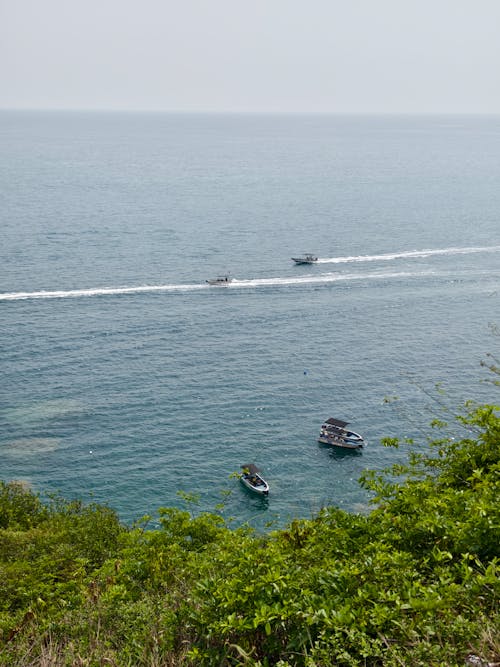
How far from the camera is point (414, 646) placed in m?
15.9

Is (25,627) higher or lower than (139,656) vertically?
lower

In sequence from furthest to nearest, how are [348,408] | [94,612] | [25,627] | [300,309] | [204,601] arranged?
1. [300,309]
2. [348,408]
3. [25,627]
4. [94,612]
5. [204,601]

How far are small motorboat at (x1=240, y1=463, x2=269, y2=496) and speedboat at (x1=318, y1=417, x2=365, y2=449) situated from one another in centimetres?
962

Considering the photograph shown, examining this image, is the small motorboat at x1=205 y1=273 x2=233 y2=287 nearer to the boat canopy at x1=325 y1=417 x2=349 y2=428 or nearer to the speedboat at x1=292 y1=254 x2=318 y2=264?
the speedboat at x1=292 y1=254 x2=318 y2=264

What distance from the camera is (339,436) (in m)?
72.8

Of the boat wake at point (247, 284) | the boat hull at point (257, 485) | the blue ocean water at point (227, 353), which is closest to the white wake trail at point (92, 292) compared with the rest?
the boat wake at point (247, 284)

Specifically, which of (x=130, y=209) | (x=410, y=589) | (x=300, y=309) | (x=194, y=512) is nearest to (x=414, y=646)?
(x=410, y=589)

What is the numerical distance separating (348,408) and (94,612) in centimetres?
6047

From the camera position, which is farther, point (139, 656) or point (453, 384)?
point (453, 384)

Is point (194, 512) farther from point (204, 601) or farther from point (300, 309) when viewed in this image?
point (300, 309)

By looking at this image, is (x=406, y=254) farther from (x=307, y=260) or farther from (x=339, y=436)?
(x=339, y=436)

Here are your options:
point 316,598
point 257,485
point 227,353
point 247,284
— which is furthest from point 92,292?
point 316,598

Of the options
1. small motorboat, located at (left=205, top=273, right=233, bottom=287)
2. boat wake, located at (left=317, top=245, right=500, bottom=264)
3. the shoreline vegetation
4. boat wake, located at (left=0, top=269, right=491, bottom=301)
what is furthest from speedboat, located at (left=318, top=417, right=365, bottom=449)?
boat wake, located at (left=317, top=245, right=500, bottom=264)

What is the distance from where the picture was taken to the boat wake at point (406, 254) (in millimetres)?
137250
